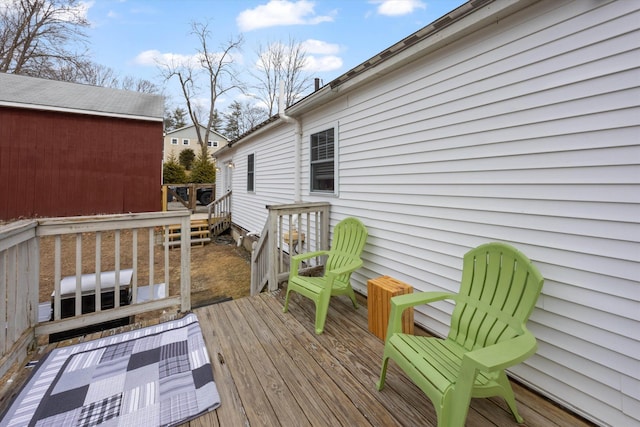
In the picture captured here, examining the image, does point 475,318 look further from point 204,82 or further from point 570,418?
point 204,82

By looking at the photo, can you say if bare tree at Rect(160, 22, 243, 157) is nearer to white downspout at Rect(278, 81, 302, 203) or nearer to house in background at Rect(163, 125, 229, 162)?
house in background at Rect(163, 125, 229, 162)

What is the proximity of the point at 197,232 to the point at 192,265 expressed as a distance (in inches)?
88.9

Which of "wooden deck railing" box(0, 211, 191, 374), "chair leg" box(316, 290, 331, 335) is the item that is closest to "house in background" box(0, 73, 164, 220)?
"wooden deck railing" box(0, 211, 191, 374)

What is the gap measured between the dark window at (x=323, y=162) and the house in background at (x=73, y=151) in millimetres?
8563

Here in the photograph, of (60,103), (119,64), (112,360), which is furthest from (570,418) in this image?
(119,64)

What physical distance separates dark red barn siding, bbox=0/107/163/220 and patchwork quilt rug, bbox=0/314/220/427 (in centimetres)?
969

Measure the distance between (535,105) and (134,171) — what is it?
39.5 ft

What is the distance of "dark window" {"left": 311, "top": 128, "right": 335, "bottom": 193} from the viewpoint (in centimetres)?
448

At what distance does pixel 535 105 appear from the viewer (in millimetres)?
1972

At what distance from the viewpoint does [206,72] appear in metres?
20.3

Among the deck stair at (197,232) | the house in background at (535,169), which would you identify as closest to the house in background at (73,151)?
the deck stair at (197,232)

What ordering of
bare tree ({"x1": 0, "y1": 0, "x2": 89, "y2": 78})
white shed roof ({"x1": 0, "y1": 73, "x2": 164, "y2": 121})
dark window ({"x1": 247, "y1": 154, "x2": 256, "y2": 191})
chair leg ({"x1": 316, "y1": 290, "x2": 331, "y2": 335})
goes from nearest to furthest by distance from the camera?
chair leg ({"x1": 316, "y1": 290, "x2": 331, "y2": 335}) < dark window ({"x1": 247, "y1": 154, "x2": 256, "y2": 191}) < white shed roof ({"x1": 0, "y1": 73, "x2": 164, "y2": 121}) < bare tree ({"x1": 0, "y1": 0, "x2": 89, "y2": 78})

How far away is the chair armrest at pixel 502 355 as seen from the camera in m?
1.28

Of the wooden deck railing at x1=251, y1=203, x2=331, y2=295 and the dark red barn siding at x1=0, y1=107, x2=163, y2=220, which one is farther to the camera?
the dark red barn siding at x1=0, y1=107, x2=163, y2=220
